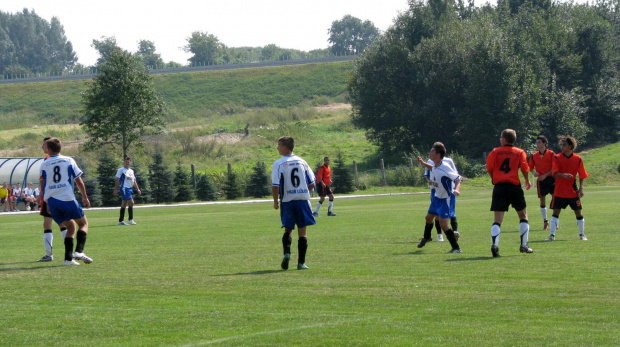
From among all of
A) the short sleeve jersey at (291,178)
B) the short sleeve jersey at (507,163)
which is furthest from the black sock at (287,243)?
the short sleeve jersey at (507,163)

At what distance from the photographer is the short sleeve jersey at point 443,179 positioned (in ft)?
48.3

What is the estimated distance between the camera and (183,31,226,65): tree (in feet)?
565

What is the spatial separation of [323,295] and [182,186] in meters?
38.4

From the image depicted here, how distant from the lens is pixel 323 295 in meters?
9.60

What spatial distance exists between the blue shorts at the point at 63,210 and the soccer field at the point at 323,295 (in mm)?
856

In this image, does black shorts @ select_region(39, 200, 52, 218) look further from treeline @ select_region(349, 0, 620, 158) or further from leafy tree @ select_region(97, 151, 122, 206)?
treeline @ select_region(349, 0, 620, 158)

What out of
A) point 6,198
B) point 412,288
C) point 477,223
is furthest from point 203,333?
point 6,198

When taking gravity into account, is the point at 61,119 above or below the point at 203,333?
above

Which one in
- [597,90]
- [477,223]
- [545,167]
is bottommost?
[477,223]

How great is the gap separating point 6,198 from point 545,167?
3142 centimetres

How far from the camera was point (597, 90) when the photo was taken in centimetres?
6888

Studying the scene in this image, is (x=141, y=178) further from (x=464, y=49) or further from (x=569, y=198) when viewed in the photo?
(x=569, y=198)

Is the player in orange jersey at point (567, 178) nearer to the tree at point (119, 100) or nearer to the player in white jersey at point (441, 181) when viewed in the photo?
the player in white jersey at point (441, 181)

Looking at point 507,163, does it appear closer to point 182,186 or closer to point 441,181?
point 441,181
